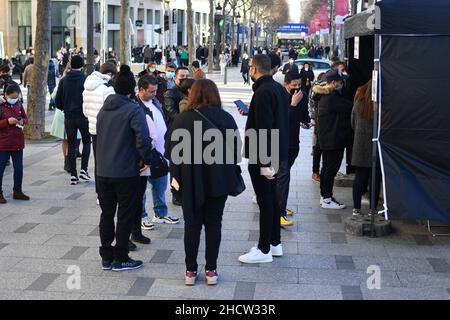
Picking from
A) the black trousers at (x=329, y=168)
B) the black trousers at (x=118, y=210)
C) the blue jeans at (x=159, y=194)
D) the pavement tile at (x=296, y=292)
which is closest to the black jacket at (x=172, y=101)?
the blue jeans at (x=159, y=194)

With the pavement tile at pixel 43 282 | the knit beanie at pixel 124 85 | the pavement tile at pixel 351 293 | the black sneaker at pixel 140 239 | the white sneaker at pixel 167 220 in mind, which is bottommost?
the pavement tile at pixel 351 293

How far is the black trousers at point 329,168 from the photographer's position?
882 cm

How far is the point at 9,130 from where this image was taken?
895 cm

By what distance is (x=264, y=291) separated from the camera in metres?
5.84

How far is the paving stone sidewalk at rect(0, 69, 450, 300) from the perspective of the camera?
5.82 meters

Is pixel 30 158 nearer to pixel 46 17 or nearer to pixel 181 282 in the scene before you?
pixel 46 17

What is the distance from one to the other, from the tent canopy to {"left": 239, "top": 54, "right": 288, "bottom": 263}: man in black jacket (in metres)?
1.36

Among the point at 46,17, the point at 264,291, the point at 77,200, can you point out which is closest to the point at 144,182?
the point at 264,291

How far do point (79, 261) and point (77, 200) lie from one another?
2740 millimetres

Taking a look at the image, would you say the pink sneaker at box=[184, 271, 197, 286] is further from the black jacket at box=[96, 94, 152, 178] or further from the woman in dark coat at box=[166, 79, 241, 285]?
the black jacket at box=[96, 94, 152, 178]

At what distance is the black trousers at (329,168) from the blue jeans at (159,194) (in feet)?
7.03

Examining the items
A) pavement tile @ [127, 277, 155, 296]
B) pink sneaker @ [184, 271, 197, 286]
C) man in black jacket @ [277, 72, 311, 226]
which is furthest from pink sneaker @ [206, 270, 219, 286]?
man in black jacket @ [277, 72, 311, 226]

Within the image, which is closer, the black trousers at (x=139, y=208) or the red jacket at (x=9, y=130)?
the black trousers at (x=139, y=208)

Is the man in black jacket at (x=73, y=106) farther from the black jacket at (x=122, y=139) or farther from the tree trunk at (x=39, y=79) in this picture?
the tree trunk at (x=39, y=79)
